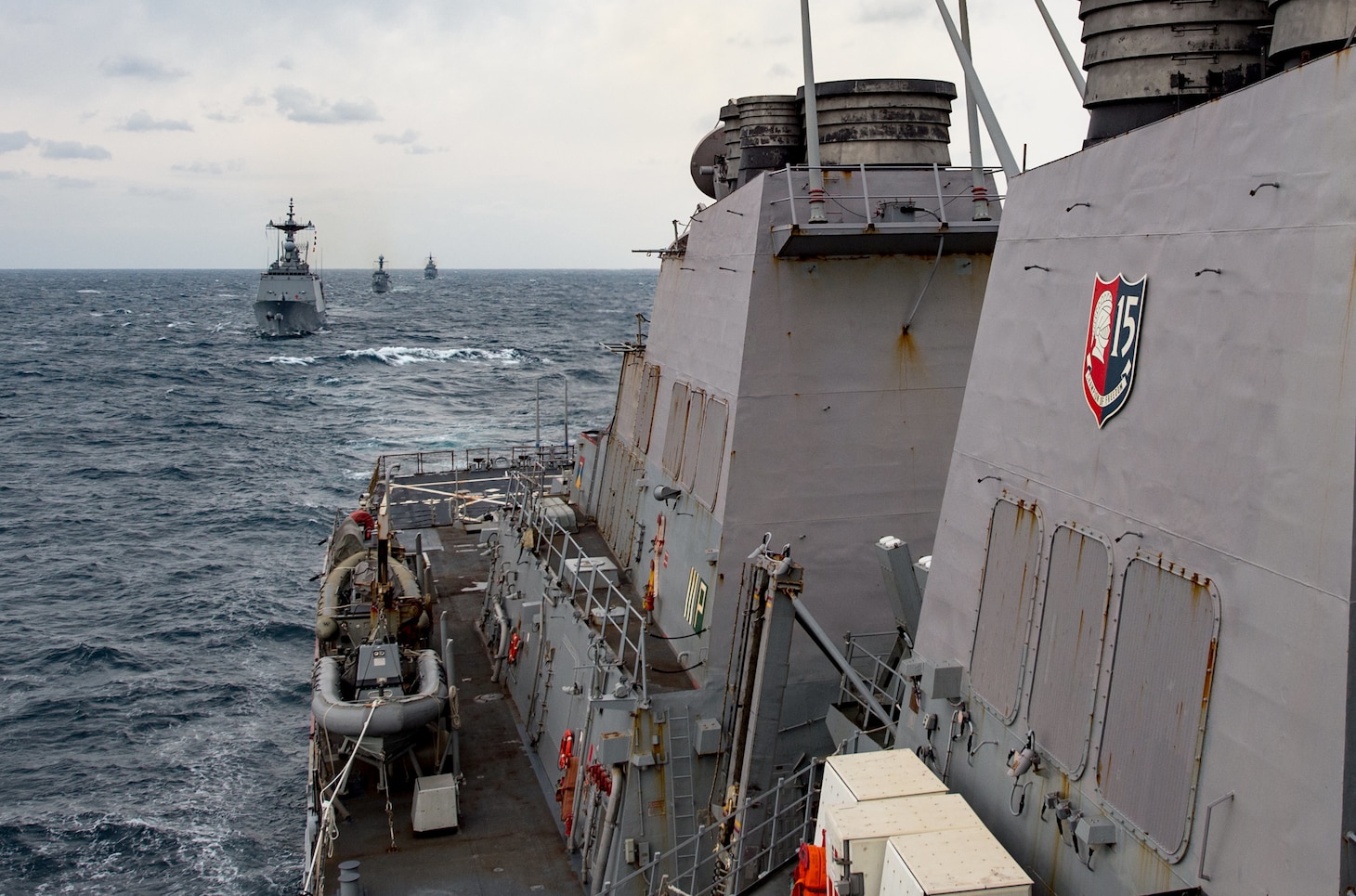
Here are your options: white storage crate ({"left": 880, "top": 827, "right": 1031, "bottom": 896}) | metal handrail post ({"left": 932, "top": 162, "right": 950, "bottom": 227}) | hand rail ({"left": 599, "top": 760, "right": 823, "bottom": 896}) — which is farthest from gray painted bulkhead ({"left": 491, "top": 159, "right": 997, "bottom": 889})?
white storage crate ({"left": 880, "top": 827, "right": 1031, "bottom": 896})

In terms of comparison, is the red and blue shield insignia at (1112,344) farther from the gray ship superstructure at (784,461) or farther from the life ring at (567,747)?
the life ring at (567,747)

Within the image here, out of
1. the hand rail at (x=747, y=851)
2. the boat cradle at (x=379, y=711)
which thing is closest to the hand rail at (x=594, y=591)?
the hand rail at (x=747, y=851)

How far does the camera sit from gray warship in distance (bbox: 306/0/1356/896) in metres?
6.26

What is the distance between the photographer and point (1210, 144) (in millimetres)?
7016

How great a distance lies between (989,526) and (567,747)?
8.87m

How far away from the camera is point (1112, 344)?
7.88m

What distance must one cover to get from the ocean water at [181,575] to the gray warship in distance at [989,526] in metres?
6.82

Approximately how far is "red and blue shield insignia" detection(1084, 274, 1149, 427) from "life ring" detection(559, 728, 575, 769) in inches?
407

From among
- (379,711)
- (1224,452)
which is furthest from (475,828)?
(1224,452)

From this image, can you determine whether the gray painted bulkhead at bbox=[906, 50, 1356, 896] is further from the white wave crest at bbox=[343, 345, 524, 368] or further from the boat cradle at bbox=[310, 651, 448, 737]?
the white wave crest at bbox=[343, 345, 524, 368]

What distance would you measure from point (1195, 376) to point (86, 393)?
87.5 m

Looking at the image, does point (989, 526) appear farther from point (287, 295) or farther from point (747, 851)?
point (287, 295)

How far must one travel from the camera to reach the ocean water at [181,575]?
75.4ft

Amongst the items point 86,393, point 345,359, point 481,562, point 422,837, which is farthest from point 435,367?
point 422,837
